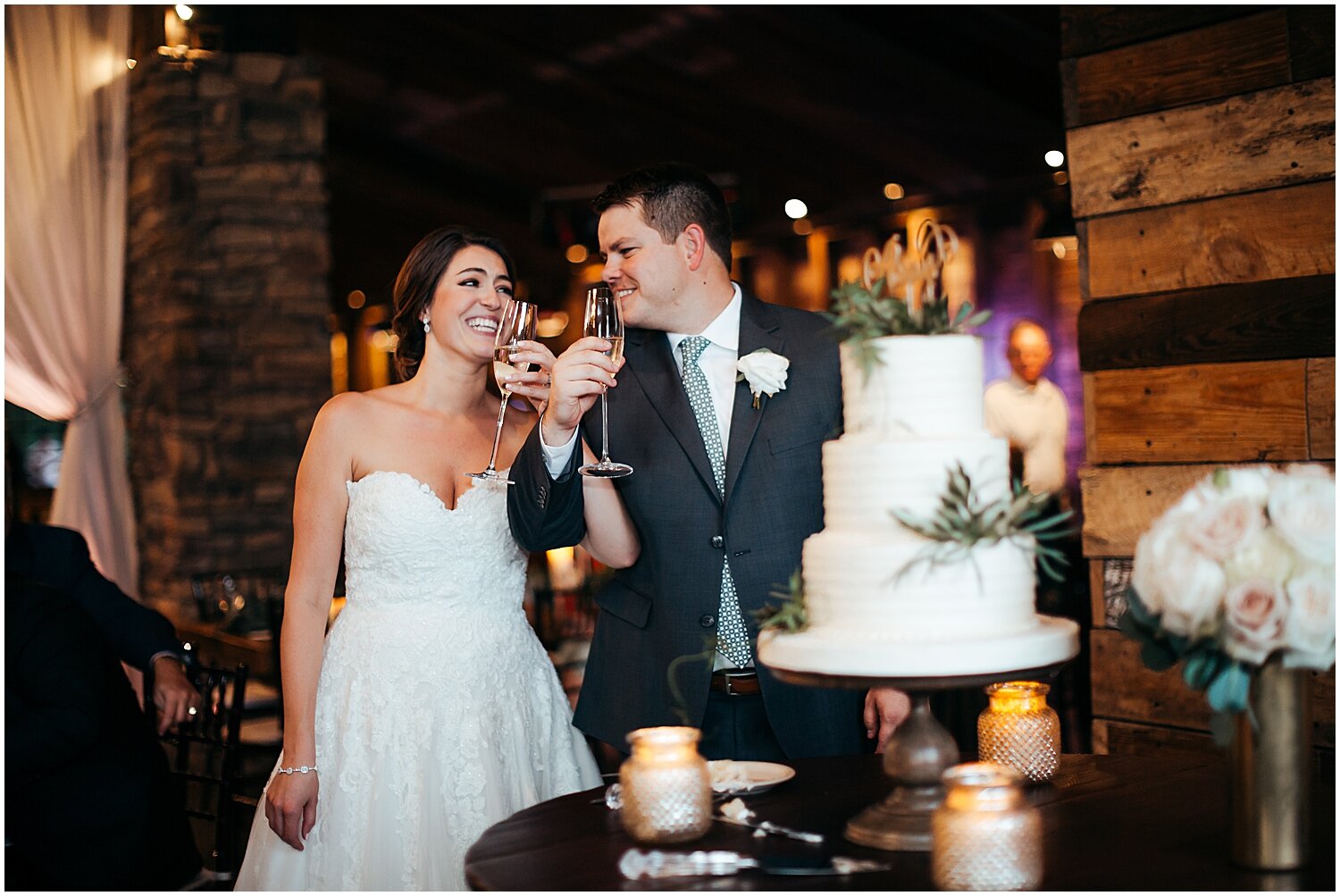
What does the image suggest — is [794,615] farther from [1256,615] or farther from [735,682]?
[735,682]

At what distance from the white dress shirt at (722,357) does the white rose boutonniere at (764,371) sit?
0.12 m

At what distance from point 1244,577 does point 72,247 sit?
547 centimetres

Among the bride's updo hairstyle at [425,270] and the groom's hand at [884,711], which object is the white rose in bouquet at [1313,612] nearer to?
the groom's hand at [884,711]

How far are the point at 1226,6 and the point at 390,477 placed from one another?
2124 mm

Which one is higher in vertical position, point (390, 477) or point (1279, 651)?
point (390, 477)

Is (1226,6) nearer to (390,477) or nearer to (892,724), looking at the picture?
(892,724)

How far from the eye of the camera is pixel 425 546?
274cm

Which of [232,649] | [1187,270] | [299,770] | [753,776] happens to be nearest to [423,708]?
[299,770]

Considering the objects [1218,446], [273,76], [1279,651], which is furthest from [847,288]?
[273,76]

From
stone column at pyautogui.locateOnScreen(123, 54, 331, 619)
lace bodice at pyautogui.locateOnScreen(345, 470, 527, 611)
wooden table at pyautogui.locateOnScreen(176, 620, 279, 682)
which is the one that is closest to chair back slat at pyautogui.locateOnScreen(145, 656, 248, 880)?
lace bodice at pyautogui.locateOnScreen(345, 470, 527, 611)

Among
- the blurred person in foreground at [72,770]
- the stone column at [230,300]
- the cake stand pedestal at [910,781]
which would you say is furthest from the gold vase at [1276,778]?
the stone column at [230,300]

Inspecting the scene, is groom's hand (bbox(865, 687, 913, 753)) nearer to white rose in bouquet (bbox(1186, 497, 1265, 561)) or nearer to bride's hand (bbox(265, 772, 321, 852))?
white rose in bouquet (bbox(1186, 497, 1265, 561))

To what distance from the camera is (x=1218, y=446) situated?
2885mm

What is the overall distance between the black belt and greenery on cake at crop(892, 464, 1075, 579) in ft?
3.05
